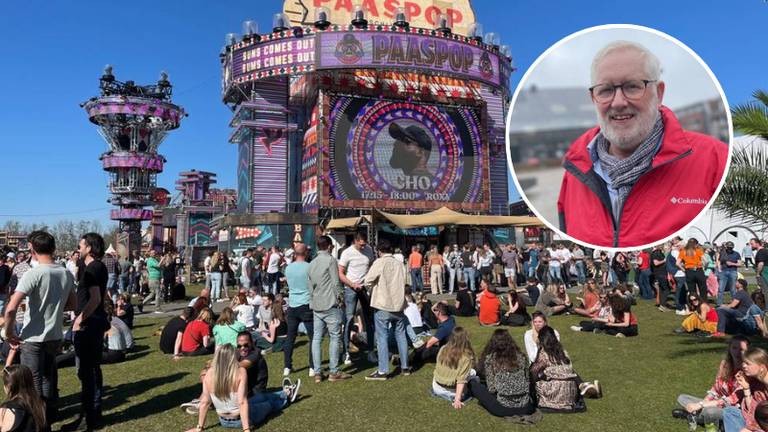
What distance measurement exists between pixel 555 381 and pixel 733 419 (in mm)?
1606

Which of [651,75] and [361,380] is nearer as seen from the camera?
[651,75]

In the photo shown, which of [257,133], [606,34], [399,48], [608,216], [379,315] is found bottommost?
[379,315]

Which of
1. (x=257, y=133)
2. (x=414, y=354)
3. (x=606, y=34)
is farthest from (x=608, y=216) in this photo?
(x=257, y=133)

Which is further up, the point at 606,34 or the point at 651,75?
the point at 606,34

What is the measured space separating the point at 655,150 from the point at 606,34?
0.62 metres

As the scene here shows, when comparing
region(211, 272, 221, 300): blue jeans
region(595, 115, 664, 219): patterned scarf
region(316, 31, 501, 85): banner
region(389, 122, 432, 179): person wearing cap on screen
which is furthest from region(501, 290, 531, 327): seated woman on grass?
region(316, 31, 501, 85): banner

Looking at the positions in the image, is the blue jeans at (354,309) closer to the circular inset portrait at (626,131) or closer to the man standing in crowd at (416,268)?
the circular inset portrait at (626,131)

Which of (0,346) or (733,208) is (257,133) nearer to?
(0,346)

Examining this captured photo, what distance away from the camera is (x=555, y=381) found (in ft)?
18.6

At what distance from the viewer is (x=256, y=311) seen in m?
11.0

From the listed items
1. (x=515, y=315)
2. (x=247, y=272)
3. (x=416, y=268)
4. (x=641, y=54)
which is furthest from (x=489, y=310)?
(x=641, y=54)

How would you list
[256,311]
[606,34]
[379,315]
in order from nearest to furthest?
[606,34]
[379,315]
[256,311]

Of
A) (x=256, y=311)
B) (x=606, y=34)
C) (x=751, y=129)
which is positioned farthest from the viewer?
(x=256, y=311)

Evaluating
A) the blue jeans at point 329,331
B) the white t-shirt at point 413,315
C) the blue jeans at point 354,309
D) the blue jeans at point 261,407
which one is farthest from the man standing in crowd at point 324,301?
the white t-shirt at point 413,315
